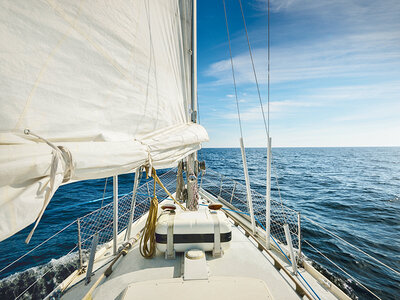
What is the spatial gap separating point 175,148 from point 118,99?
910mm

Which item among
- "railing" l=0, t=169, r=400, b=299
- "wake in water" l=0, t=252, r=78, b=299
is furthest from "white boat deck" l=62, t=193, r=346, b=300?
"wake in water" l=0, t=252, r=78, b=299

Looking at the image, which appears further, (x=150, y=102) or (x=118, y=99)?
(x=150, y=102)

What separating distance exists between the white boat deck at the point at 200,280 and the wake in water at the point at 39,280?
92.1 inches

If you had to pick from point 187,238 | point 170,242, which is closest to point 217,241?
point 187,238

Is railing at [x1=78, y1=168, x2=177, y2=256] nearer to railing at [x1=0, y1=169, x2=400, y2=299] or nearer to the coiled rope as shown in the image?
railing at [x1=0, y1=169, x2=400, y2=299]

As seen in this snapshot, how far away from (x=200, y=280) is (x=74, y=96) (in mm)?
2125

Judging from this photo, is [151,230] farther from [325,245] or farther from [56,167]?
[325,245]

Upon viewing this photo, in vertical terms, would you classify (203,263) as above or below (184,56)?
below

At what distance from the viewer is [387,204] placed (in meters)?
11.3

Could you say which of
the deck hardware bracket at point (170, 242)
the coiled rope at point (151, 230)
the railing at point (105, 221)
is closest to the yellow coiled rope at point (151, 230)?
the coiled rope at point (151, 230)

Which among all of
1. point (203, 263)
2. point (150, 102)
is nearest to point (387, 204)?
Result: point (203, 263)

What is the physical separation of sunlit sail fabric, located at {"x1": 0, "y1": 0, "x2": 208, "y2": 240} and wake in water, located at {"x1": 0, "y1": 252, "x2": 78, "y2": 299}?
3.93 metres

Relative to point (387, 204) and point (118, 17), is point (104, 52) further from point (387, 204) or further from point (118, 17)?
point (387, 204)

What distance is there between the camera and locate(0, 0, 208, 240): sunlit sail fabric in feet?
3.07
